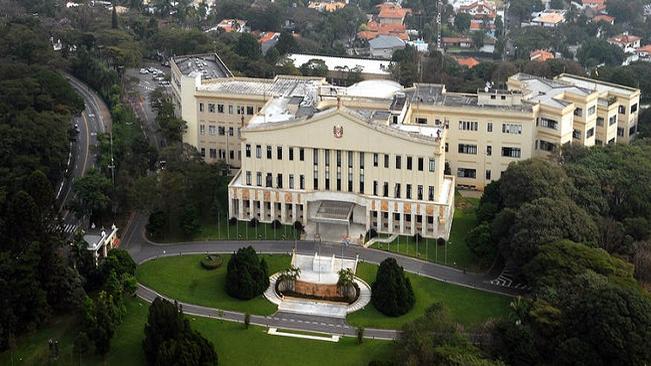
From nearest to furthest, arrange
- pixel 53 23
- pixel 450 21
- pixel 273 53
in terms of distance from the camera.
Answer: pixel 273 53 → pixel 53 23 → pixel 450 21

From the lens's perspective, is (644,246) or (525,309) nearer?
(525,309)

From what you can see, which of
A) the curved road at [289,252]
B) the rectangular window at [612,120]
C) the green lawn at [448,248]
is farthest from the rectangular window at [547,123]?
the curved road at [289,252]

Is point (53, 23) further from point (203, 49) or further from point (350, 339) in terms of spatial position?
point (350, 339)

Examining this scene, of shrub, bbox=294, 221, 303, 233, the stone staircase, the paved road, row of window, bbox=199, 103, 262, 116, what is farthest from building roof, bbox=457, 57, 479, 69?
the stone staircase

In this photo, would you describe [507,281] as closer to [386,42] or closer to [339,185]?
[339,185]

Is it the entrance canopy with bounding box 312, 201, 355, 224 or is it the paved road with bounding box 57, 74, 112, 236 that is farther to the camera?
the paved road with bounding box 57, 74, 112, 236

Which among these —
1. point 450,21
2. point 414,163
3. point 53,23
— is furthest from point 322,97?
point 450,21

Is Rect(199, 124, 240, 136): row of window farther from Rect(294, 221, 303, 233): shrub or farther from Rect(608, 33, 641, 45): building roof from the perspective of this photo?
Rect(608, 33, 641, 45): building roof
